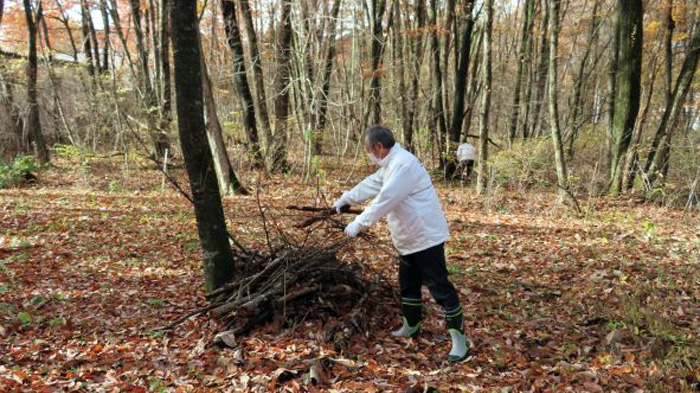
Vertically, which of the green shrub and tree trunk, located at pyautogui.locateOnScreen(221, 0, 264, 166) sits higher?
tree trunk, located at pyautogui.locateOnScreen(221, 0, 264, 166)

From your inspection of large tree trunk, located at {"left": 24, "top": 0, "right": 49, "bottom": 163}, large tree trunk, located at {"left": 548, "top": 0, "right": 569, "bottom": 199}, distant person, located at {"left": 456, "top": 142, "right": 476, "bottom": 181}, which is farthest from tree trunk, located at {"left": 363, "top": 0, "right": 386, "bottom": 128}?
large tree trunk, located at {"left": 24, "top": 0, "right": 49, "bottom": 163}

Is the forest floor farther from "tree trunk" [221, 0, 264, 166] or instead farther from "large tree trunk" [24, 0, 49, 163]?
"large tree trunk" [24, 0, 49, 163]

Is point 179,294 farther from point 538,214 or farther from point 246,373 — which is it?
point 538,214

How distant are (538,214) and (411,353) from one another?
6817mm

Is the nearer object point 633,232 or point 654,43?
point 633,232

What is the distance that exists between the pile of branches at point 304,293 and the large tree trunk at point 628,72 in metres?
8.73

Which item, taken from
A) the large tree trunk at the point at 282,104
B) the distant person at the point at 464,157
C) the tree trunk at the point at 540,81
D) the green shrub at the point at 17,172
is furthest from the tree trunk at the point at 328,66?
the green shrub at the point at 17,172

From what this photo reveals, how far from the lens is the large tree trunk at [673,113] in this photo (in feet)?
34.3

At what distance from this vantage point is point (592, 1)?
1922 centimetres

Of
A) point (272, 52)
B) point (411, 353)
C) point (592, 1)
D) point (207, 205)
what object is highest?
point (592, 1)

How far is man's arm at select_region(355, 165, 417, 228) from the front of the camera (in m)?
3.58

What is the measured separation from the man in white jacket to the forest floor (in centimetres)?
59

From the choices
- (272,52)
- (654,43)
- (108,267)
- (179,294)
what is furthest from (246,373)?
(654,43)

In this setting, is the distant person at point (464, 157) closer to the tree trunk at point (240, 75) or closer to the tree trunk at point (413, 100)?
the tree trunk at point (413, 100)
